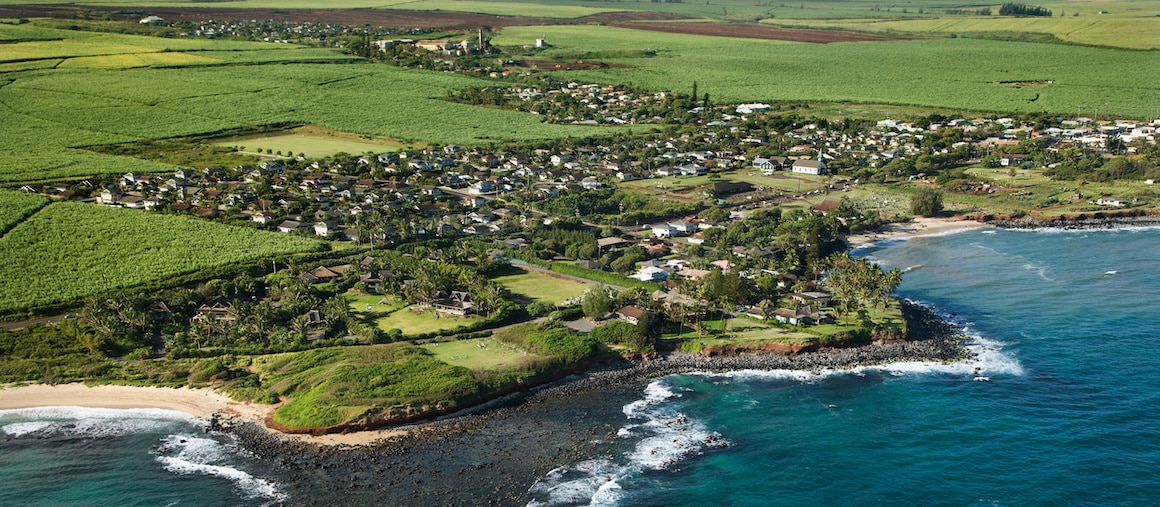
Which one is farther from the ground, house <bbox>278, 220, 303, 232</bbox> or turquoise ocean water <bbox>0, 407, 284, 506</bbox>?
house <bbox>278, 220, 303, 232</bbox>

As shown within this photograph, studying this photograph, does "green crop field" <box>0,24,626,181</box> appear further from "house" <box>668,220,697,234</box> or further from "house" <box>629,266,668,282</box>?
"house" <box>629,266,668,282</box>

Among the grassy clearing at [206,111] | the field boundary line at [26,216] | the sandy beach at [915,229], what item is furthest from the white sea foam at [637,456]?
the grassy clearing at [206,111]

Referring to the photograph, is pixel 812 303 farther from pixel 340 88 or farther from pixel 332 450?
pixel 340 88

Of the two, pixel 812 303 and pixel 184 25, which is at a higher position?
pixel 184 25

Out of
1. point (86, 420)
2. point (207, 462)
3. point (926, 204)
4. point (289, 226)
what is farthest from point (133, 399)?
point (926, 204)

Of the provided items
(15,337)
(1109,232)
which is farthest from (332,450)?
(1109,232)

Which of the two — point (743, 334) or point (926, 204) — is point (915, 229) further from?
point (743, 334)

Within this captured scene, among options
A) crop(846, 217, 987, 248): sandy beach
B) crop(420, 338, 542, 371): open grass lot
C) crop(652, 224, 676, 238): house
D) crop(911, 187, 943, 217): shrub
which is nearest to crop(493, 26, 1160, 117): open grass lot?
crop(911, 187, 943, 217): shrub
